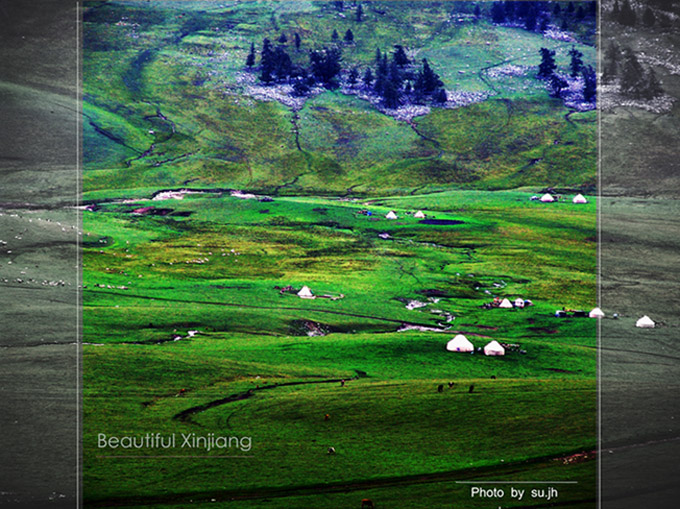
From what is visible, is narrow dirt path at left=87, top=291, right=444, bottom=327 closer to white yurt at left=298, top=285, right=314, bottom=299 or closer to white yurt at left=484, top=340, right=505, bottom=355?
white yurt at left=298, top=285, right=314, bottom=299

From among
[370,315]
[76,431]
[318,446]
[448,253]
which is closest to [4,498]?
[76,431]

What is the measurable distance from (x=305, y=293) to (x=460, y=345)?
93.4 feet

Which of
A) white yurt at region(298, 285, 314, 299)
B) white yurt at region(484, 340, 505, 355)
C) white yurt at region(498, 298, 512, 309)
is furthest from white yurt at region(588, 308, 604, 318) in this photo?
white yurt at region(298, 285, 314, 299)

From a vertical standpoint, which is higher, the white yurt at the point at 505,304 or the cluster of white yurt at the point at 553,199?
the white yurt at the point at 505,304

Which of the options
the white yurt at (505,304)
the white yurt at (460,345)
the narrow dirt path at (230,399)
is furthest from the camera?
the white yurt at (505,304)

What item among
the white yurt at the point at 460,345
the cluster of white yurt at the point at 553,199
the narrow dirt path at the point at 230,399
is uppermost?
the narrow dirt path at the point at 230,399

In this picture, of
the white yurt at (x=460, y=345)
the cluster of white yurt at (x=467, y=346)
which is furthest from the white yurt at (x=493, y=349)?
the white yurt at (x=460, y=345)

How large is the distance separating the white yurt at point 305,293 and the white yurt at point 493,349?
29.5m

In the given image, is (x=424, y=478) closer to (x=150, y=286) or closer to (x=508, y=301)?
(x=508, y=301)

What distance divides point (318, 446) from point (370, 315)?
4231 centimetres

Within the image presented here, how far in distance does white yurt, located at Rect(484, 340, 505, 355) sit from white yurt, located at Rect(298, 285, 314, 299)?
96.7 ft

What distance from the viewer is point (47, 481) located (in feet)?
169

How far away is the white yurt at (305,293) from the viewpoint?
10806cm

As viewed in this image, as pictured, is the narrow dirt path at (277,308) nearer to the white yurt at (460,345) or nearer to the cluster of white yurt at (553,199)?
the white yurt at (460,345)
